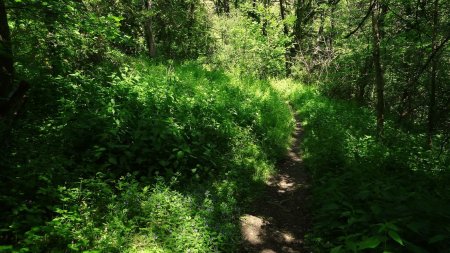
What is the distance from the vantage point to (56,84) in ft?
22.2

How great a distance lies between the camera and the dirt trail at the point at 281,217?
17.2 feet

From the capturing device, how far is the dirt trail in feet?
17.2

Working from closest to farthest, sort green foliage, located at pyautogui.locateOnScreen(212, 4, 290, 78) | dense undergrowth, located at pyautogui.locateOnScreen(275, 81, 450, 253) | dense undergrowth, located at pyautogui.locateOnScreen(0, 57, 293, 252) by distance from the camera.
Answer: dense undergrowth, located at pyautogui.locateOnScreen(275, 81, 450, 253) < dense undergrowth, located at pyautogui.locateOnScreen(0, 57, 293, 252) < green foliage, located at pyautogui.locateOnScreen(212, 4, 290, 78)

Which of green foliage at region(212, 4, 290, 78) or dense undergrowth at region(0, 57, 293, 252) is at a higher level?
green foliage at region(212, 4, 290, 78)

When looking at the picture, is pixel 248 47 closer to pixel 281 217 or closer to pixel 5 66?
pixel 281 217

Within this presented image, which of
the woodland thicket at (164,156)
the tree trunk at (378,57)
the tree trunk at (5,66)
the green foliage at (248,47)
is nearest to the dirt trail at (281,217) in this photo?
the woodland thicket at (164,156)

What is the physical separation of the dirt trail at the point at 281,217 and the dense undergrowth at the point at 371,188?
29 centimetres

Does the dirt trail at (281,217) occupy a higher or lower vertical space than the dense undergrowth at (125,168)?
lower

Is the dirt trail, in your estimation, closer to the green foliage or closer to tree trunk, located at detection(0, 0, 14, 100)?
tree trunk, located at detection(0, 0, 14, 100)

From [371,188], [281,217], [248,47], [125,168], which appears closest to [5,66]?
[125,168]

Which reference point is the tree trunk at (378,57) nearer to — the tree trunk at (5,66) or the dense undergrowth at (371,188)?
the dense undergrowth at (371,188)

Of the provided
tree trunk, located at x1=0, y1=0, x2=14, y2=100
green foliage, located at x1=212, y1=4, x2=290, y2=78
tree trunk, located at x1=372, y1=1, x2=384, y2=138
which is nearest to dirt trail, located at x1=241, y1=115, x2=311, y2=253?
tree trunk, located at x1=372, y1=1, x2=384, y2=138

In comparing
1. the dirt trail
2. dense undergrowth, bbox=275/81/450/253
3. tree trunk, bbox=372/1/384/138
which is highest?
tree trunk, bbox=372/1/384/138

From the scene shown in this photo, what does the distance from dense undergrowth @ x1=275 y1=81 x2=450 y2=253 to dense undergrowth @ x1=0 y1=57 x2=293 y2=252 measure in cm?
147
